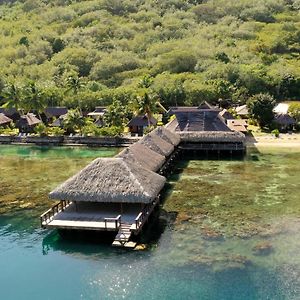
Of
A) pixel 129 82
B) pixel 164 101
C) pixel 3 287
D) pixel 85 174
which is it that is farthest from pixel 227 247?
pixel 129 82

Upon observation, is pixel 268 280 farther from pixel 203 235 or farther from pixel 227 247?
pixel 203 235

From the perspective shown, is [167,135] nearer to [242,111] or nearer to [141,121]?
[141,121]

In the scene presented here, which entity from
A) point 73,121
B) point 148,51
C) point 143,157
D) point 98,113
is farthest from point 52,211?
point 148,51

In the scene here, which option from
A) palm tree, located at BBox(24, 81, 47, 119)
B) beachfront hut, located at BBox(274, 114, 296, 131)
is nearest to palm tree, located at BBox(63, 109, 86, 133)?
palm tree, located at BBox(24, 81, 47, 119)

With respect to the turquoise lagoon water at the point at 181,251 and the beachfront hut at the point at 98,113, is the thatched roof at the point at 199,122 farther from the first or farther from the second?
the beachfront hut at the point at 98,113

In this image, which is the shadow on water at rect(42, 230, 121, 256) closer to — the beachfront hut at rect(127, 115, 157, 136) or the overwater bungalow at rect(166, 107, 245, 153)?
the overwater bungalow at rect(166, 107, 245, 153)
